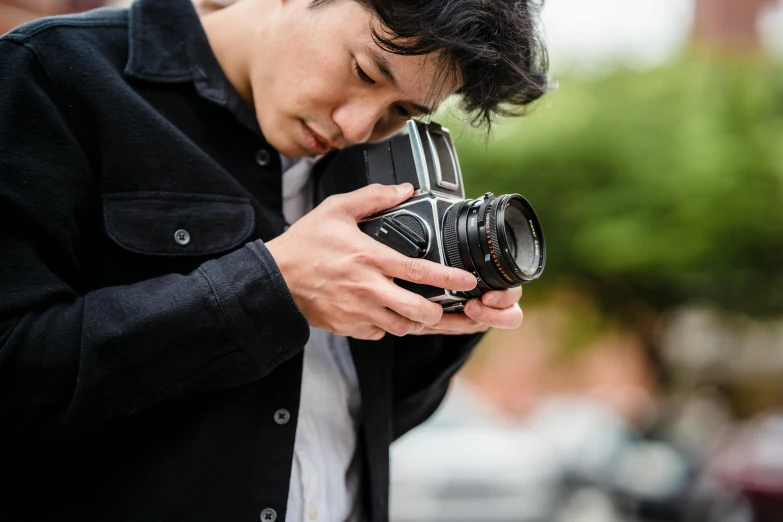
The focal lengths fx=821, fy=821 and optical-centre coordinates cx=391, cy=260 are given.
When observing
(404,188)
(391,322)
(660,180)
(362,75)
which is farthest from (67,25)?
(660,180)

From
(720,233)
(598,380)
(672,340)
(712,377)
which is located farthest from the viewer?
(598,380)

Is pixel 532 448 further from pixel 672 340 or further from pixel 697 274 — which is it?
pixel 672 340

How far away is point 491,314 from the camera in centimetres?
152

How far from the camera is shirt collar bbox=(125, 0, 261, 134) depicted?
155 cm

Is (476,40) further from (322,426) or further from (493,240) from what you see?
(322,426)

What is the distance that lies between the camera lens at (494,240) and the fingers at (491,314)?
23mm

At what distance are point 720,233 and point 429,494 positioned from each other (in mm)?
4608

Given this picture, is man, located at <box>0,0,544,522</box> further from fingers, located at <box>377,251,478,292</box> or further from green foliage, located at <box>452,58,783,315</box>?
green foliage, located at <box>452,58,783,315</box>

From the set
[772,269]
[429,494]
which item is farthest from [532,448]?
[772,269]

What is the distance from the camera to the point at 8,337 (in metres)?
1.25

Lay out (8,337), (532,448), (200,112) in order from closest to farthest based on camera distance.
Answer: (8,337), (200,112), (532,448)

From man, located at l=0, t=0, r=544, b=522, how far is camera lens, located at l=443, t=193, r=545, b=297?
2.7 inches

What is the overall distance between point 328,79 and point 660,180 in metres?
7.50

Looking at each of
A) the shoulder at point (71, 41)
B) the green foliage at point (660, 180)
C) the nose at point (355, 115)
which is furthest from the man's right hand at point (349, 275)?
the green foliage at point (660, 180)
